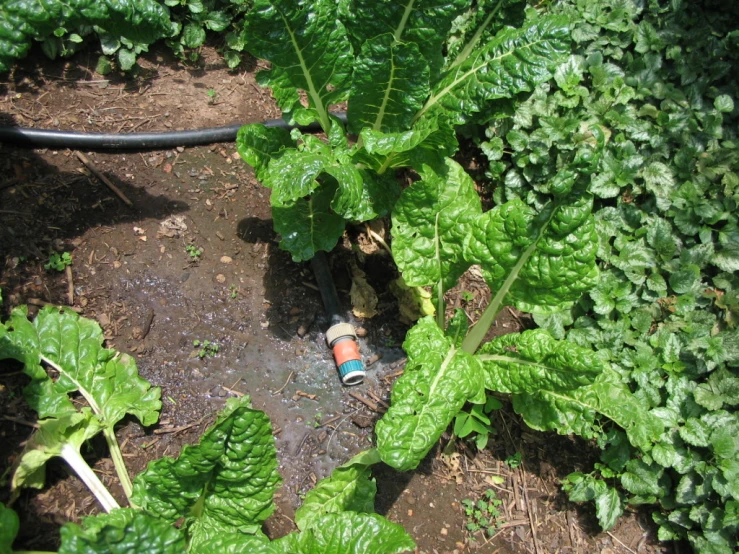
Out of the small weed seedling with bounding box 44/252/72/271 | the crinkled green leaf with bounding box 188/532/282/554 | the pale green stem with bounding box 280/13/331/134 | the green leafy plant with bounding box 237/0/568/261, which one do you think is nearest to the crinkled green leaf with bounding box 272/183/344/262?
the green leafy plant with bounding box 237/0/568/261

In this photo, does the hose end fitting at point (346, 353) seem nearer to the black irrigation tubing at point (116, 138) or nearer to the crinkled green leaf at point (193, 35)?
the black irrigation tubing at point (116, 138)

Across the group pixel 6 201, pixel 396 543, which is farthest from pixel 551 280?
pixel 6 201

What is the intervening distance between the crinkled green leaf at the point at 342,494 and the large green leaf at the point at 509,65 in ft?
5.11

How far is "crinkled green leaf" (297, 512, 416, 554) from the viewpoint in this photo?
2.18 m

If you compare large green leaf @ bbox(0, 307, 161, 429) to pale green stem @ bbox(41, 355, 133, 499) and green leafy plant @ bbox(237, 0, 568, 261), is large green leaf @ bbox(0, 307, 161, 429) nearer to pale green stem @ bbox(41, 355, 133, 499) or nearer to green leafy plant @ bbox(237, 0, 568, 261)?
pale green stem @ bbox(41, 355, 133, 499)

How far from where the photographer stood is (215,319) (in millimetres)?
3131

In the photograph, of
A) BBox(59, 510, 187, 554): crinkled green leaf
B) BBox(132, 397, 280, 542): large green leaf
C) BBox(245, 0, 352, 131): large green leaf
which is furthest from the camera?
BBox(245, 0, 352, 131): large green leaf

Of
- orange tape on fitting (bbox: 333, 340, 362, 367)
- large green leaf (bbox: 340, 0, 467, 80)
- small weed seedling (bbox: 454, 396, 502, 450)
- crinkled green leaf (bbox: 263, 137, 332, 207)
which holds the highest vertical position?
large green leaf (bbox: 340, 0, 467, 80)

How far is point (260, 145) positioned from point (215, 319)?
87 cm

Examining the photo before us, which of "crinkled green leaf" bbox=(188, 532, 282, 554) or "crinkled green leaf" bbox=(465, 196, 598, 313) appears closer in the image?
"crinkled green leaf" bbox=(188, 532, 282, 554)

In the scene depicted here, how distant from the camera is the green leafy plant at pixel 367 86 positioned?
8.70 ft

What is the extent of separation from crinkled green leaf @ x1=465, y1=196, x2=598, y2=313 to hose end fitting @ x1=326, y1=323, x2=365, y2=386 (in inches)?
27.6

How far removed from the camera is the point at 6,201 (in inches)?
121

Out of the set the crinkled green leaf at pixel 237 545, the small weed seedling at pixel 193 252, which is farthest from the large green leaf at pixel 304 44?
the crinkled green leaf at pixel 237 545
